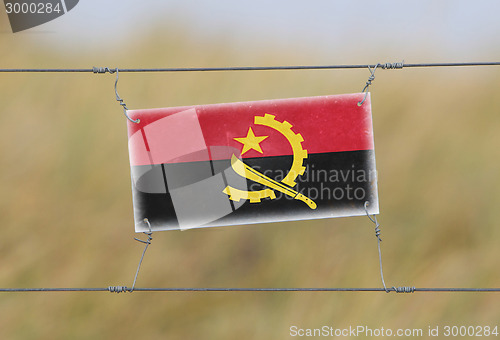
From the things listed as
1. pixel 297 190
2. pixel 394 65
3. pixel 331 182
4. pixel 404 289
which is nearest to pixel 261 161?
pixel 297 190

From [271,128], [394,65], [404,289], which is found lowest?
[404,289]

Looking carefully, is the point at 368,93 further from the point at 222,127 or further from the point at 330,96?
the point at 222,127

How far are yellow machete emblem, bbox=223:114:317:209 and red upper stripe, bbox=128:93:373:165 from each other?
0.06 ft

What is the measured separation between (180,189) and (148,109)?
17.8 inches

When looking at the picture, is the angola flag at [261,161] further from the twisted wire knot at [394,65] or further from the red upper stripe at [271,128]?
the twisted wire knot at [394,65]

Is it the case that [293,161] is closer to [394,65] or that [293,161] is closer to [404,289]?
[394,65]

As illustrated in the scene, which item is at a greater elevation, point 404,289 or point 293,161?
point 293,161

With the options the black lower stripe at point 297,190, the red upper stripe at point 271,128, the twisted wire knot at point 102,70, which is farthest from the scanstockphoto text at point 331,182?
the twisted wire knot at point 102,70

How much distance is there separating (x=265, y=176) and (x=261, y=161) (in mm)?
82

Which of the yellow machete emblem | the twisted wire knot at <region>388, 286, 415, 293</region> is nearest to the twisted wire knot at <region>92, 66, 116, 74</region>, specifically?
the yellow machete emblem

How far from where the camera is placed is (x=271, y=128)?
10.6 feet

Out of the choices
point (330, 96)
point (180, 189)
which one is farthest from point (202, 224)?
point (330, 96)

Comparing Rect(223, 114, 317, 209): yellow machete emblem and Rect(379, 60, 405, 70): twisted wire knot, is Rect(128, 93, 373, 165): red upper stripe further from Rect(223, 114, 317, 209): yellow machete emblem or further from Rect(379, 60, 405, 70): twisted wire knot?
Rect(379, 60, 405, 70): twisted wire knot

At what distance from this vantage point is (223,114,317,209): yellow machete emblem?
3.20m
